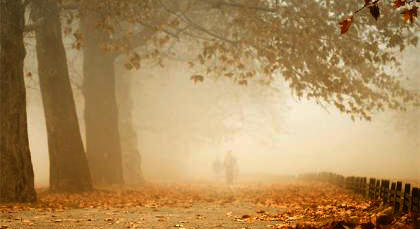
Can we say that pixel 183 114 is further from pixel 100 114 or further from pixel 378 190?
pixel 378 190

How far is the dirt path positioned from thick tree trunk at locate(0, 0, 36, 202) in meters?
2.19

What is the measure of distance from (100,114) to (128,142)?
18.4ft

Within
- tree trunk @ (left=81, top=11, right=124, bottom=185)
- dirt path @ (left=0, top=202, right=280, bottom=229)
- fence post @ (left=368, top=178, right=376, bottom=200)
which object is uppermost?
tree trunk @ (left=81, top=11, right=124, bottom=185)

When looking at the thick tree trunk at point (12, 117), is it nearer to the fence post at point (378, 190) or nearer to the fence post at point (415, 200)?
the fence post at point (378, 190)

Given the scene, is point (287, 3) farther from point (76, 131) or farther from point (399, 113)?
point (399, 113)

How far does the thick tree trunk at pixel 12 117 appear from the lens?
1228 centimetres

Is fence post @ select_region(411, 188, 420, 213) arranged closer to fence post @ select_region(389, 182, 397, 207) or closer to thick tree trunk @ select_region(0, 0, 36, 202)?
fence post @ select_region(389, 182, 397, 207)

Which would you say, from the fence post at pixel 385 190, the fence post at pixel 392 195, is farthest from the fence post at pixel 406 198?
the fence post at pixel 385 190

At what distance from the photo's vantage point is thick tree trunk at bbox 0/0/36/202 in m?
12.3

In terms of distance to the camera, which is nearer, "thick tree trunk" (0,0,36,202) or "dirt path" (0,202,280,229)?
"dirt path" (0,202,280,229)

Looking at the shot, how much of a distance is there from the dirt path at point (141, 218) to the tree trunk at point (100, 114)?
372 inches

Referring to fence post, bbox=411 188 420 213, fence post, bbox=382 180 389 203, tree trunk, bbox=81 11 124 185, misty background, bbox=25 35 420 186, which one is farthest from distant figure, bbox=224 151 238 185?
fence post, bbox=411 188 420 213

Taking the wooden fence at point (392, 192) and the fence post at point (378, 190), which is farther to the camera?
the fence post at point (378, 190)

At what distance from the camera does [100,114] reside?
20.5 m
